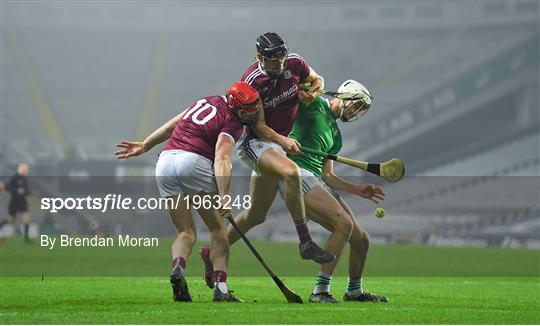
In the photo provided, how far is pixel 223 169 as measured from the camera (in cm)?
961

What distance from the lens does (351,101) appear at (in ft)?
34.7

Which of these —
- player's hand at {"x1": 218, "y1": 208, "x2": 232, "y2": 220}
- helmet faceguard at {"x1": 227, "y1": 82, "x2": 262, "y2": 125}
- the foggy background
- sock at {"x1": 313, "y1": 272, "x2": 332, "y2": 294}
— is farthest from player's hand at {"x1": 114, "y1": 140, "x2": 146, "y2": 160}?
the foggy background

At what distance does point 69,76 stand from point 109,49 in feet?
7.77

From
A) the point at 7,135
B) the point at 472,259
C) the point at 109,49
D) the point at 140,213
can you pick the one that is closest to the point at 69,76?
the point at 109,49

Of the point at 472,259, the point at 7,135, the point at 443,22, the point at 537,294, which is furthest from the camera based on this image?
the point at 443,22

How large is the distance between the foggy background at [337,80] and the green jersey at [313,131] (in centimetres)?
2848

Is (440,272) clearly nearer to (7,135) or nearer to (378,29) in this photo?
(7,135)

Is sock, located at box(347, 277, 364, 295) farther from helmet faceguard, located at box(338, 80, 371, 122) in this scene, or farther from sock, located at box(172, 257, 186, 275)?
sock, located at box(172, 257, 186, 275)

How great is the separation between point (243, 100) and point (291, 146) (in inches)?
24.4

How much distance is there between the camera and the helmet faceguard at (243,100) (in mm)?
9805

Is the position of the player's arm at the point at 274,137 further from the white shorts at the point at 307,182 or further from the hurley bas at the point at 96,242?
the hurley bas at the point at 96,242

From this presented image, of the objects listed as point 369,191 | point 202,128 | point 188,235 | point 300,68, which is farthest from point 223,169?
point 369,191

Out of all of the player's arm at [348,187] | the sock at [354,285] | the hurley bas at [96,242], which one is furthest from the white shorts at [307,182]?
the hurley bas at [96,242]

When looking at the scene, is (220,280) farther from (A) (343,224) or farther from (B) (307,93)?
(B) (307,93)
